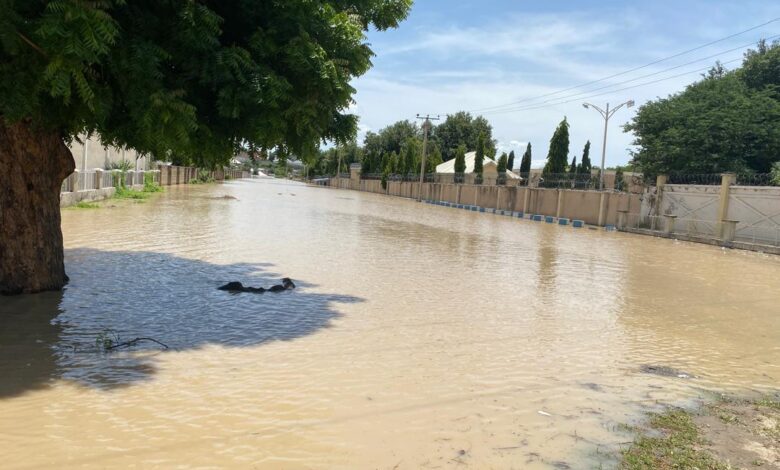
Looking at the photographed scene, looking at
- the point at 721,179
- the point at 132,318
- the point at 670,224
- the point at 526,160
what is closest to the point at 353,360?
the point at 132,318

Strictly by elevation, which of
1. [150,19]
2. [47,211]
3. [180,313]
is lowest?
[180,313]

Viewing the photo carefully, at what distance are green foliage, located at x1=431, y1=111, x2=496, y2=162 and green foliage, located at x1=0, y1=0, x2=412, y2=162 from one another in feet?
267

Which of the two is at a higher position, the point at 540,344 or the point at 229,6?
→ the point at 229,6

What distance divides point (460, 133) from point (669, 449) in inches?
3395

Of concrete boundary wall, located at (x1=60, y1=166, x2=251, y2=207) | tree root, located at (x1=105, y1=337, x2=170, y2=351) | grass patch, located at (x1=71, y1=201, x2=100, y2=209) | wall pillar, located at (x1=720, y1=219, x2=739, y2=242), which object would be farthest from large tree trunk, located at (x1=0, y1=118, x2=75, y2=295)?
wall pillar, located at (x1=720, y1=219, x2=739, y2=242)

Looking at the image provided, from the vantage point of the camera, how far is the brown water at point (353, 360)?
4.36m

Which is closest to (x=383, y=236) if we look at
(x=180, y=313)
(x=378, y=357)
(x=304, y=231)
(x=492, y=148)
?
(x=304, y=231)

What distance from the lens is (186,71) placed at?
6.85 meters

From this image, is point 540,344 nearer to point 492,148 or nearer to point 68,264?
point 68,264

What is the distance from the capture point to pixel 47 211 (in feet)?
27.0

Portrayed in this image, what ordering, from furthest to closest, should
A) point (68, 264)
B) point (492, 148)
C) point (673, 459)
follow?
point (492, 148) → point (68, 264) → point (673, 459)

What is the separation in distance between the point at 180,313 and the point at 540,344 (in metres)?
4.62

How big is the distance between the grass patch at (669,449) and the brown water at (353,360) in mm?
176

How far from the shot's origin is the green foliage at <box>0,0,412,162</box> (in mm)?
5246
